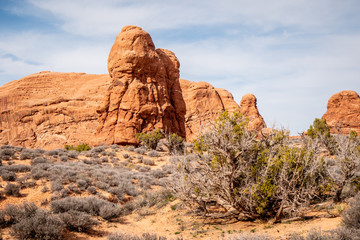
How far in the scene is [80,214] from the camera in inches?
280

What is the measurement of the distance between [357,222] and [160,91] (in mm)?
28223

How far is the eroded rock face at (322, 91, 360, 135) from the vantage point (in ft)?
159

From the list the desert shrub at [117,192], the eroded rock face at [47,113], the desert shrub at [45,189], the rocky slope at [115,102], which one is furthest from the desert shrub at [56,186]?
the eroded rock face at [47,113]

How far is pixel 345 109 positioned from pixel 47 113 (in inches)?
2425

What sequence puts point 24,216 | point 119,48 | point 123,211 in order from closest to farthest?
point 24,216
point 123,211
point 119,48

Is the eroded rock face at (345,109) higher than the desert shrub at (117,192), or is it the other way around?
the eroded rock face at (345,109)

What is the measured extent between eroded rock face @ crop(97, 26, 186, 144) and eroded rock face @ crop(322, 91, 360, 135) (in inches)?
1505

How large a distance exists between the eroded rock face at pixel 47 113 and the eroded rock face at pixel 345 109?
5006cm

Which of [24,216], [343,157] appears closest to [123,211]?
[24,216]

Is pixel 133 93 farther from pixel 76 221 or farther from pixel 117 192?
pixel 76 221

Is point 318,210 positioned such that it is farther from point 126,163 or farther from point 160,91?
point 160,91

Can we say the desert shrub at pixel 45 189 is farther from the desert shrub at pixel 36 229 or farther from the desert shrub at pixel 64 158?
the desert shrub at pixel 64 158

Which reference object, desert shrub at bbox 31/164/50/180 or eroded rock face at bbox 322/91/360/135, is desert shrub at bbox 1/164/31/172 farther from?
eroded rock face at bbox 322/91/360/135

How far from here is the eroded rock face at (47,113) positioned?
147 feet
